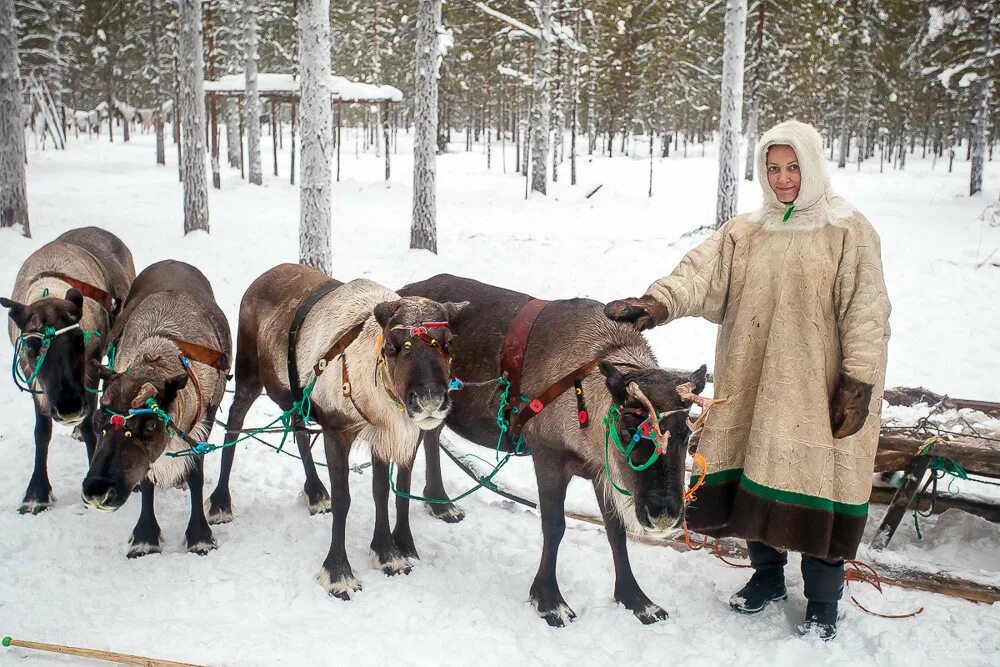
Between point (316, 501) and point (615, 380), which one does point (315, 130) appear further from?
point (615, 380)

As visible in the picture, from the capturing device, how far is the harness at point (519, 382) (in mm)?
3740

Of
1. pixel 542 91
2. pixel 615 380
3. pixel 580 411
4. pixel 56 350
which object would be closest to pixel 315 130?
pixel 56 350

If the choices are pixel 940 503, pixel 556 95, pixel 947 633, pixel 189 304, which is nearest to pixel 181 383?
pixel 189 304

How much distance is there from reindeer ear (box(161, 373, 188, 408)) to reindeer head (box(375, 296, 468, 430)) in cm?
109

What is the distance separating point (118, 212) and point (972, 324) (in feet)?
59.2

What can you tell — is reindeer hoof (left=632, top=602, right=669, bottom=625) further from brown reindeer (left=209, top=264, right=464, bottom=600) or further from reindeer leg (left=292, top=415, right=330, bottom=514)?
reindeer leg (left=292, top=415, right=330, bottom=514)

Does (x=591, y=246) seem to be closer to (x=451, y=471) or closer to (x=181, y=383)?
(x=451, y=471)

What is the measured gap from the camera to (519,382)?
13.3 feet

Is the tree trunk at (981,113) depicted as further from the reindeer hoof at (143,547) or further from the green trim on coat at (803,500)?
the reindeer hoof at (143,547)

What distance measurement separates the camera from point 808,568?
3.66 m

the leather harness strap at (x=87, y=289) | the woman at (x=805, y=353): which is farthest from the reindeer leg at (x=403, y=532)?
the leather harness strap at (x=87, y=289)

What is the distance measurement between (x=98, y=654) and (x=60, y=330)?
2323 millimetres

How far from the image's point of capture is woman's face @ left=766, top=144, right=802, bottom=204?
3504mm

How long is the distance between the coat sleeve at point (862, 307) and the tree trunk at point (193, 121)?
13.8 metres
